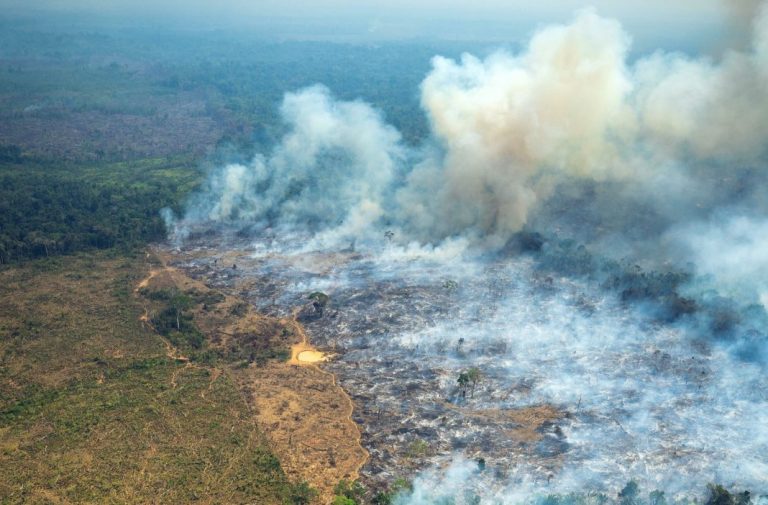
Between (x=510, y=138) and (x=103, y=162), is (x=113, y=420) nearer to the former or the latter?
(x=510, y=138)

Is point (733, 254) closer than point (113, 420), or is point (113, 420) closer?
point (113, 420)

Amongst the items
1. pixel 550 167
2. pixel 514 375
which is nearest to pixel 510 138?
pixel 550 167

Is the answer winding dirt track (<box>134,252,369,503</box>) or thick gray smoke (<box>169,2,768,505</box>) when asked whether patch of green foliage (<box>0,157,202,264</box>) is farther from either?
winding dirt track (<box>134,252,369,503</box>)

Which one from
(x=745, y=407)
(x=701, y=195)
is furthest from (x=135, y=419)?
(x=701, y=195)

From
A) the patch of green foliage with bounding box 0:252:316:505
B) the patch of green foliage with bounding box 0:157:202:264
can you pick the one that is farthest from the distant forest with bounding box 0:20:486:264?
the patch of green foliage with bounding box 0:252:316:505

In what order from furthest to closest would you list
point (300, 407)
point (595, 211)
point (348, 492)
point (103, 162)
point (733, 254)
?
point (103, 162)
point (595, 211)
point (733, 254)
point (300, 407)
point (348, 492)

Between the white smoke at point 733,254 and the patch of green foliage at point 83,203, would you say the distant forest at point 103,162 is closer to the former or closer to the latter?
the patch of green foliage at point 83,203

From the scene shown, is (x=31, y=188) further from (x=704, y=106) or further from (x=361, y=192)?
(x=704, y=106)

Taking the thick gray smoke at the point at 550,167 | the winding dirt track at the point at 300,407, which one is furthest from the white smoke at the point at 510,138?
the winding dirt track at the point at 300,407
